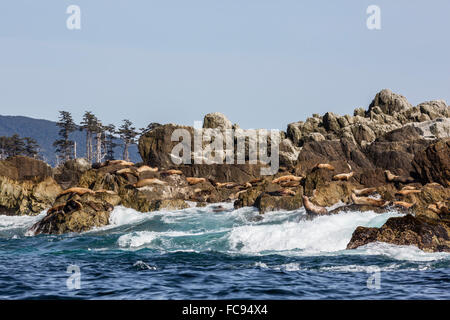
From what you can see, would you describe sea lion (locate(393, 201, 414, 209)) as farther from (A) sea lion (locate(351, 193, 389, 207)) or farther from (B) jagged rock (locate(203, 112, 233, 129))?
(B) jagged rock (locate(203, 112, 233, 129))

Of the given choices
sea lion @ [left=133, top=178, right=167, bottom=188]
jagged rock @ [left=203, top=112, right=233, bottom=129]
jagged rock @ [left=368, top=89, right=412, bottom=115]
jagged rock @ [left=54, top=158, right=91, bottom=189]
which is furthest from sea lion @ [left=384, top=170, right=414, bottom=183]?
jagged rock @ [left=368, top=89, right=412, bottom=115]

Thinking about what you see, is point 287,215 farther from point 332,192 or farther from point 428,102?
point 428,102

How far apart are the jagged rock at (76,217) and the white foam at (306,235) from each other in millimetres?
9310

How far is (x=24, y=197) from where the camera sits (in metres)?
40.4

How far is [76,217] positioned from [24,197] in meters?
12.9

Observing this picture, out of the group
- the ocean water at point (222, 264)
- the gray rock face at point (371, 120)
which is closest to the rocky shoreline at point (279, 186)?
the ocean water at point (222, 264)

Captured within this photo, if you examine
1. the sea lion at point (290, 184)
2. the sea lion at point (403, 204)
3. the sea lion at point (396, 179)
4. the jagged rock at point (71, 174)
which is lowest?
the sea lion at point (403, 204)

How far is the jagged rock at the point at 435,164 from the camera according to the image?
119ft

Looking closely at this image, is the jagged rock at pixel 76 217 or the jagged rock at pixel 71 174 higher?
the jagged rock at pixel 71 174

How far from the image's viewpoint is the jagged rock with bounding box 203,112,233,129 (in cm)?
6879

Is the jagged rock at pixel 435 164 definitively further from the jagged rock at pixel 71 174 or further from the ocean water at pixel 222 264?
the jagged rock at pixel 71 174

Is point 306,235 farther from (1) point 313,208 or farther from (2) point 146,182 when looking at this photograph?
(2) point 146,182

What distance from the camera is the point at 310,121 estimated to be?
263 feet
